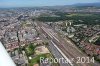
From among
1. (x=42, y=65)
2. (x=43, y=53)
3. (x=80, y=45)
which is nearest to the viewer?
(x=42, y=65)

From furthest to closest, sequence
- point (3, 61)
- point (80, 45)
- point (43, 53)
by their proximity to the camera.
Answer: point (80, 45) < point (43, 53) < point (3, 61)

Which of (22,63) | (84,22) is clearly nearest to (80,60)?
(22,63)

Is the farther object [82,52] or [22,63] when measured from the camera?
[82,52]

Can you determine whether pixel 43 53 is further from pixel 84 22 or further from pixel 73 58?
pixel 84 22

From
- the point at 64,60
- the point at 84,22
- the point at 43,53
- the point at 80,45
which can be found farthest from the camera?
the point at 84,22

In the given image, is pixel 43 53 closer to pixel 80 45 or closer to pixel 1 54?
pixel 80 45

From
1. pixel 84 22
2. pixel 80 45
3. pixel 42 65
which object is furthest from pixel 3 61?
pixel 84 22

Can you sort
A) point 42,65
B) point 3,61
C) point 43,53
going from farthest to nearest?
point 43,53 → point 42,65 → point 3,61

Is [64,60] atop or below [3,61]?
below

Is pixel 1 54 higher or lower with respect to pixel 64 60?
higher
